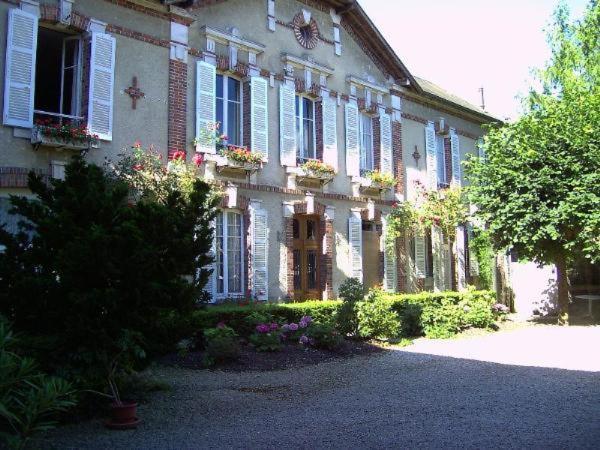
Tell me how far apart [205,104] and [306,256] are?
4.25 m

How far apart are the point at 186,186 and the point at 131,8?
3.44 m

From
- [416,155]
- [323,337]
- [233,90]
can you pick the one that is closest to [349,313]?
[323,337]

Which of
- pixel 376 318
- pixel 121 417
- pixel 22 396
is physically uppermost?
pixel 376 318

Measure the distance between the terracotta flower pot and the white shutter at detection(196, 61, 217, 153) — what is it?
644 centimetres

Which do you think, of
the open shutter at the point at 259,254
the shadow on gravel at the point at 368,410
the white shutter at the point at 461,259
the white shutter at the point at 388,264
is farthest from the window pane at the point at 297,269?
the white shutter at the point at 461,259

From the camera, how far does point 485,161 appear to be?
1490 cm

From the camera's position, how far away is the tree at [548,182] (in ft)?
42.1

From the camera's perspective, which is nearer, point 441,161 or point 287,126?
point 287,126

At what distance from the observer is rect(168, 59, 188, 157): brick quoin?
34.8 ft

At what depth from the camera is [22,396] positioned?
428 centimetres

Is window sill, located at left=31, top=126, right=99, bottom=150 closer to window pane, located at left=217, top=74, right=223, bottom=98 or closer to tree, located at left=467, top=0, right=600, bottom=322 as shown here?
window pane, located at left=217, top=74, right=223, bottom=98

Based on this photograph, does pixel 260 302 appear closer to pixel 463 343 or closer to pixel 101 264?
pixel 463 343

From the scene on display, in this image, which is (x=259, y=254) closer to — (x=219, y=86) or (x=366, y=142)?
(x=219, y=86)

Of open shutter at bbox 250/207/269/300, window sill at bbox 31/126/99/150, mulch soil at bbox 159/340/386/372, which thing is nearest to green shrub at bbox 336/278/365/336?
mulch soil at bbox 159/340/386/372
